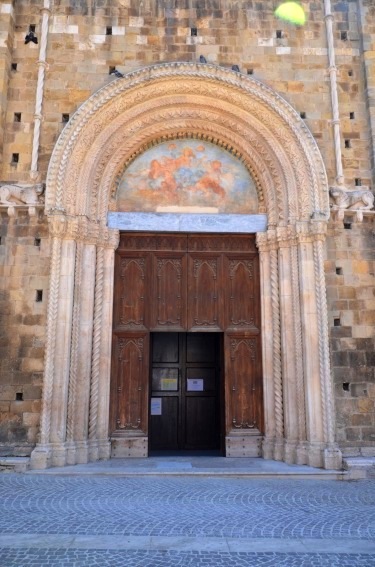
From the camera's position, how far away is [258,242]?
28.5 ft

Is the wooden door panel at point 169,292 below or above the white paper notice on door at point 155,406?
above

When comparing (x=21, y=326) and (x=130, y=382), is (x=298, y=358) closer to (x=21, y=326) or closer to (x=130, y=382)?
(x=130, y=382)

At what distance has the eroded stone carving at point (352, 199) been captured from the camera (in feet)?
27.4

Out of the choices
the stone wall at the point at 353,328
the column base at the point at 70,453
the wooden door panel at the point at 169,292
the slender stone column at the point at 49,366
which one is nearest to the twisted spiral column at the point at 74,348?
the column base at the point at 70,453

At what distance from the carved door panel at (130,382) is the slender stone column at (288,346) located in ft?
7.93

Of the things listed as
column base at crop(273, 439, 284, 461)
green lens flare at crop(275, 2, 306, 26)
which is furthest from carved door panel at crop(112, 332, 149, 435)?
green lens flare at crop(275, 2, 306, 26)

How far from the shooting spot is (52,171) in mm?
8148

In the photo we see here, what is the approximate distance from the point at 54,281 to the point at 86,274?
61 cm

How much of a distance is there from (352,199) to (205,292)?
311 cm

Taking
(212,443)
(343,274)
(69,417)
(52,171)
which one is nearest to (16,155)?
(52,171)

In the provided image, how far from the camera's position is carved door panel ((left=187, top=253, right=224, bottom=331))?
28.2 ft

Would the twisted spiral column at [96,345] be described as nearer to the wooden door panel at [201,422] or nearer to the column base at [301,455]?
the wooden door panel at [201,422]

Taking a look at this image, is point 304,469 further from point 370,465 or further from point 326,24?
point 326,24

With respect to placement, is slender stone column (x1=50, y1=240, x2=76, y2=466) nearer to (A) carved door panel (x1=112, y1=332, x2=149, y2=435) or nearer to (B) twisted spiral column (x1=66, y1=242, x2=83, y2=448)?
(B) twisted spiral column (x1=66, y1=242, x2=83, y2=448)
